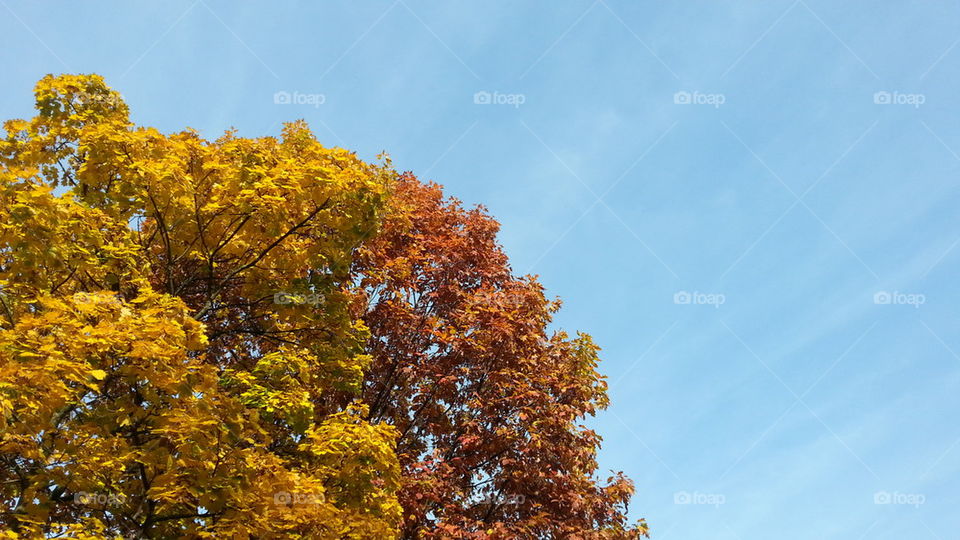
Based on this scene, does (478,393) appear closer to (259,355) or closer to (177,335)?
(259,355)

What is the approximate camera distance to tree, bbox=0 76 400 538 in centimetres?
970

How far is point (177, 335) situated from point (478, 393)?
7898 mm

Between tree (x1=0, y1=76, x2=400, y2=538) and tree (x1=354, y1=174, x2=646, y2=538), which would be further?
tree (x1=354, y1=174, x2=646, y2=538)

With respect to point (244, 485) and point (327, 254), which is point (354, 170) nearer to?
point (327, 254)

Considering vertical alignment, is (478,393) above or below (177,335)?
above

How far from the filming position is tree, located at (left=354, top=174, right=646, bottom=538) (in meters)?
14.9

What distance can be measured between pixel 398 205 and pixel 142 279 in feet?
24.8

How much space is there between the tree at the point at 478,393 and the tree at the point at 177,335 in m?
2.06

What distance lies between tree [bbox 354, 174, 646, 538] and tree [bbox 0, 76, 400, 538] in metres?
2.06

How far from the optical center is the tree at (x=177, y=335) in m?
9.70

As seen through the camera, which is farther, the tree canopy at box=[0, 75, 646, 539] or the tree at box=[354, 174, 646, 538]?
the tree at box=[354, 174, 646, 538]

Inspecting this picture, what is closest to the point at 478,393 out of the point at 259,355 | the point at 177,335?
the point at 259,355

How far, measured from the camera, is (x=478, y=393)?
16531 mm

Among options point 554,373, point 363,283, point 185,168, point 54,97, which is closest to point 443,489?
point 554,373
